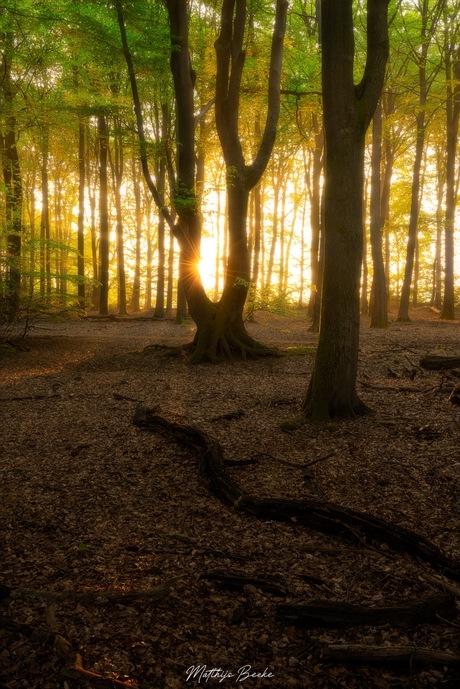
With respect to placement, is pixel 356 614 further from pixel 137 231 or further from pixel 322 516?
pixel 137 231

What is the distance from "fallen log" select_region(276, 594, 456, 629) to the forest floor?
5 cm

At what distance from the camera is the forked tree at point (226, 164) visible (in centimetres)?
1096

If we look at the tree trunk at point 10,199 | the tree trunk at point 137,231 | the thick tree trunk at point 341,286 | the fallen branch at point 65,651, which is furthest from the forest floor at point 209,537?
the tree trunk at point 137,231

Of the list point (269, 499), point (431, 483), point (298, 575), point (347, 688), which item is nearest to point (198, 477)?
point (269, 499)

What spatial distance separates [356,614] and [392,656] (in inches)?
13.4

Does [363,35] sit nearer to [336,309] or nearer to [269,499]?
[336,309]

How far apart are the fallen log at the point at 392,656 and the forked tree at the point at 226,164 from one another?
347 inches

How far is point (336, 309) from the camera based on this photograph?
6.32 metres

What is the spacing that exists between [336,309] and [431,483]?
2543 mm

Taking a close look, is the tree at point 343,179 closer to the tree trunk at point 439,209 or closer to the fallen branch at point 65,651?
the fallen branch at point 65,651

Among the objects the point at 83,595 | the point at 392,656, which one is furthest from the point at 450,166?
the point at 83,595

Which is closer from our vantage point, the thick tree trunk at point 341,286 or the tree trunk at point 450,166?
the thick tree trunk at point 341,286

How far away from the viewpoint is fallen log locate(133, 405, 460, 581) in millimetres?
3508

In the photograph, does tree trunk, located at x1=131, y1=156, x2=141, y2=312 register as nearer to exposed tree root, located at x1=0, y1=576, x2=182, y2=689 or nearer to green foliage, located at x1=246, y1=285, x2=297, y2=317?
green foliage, located at x1=246, y1=285, x2=297, y2=317
